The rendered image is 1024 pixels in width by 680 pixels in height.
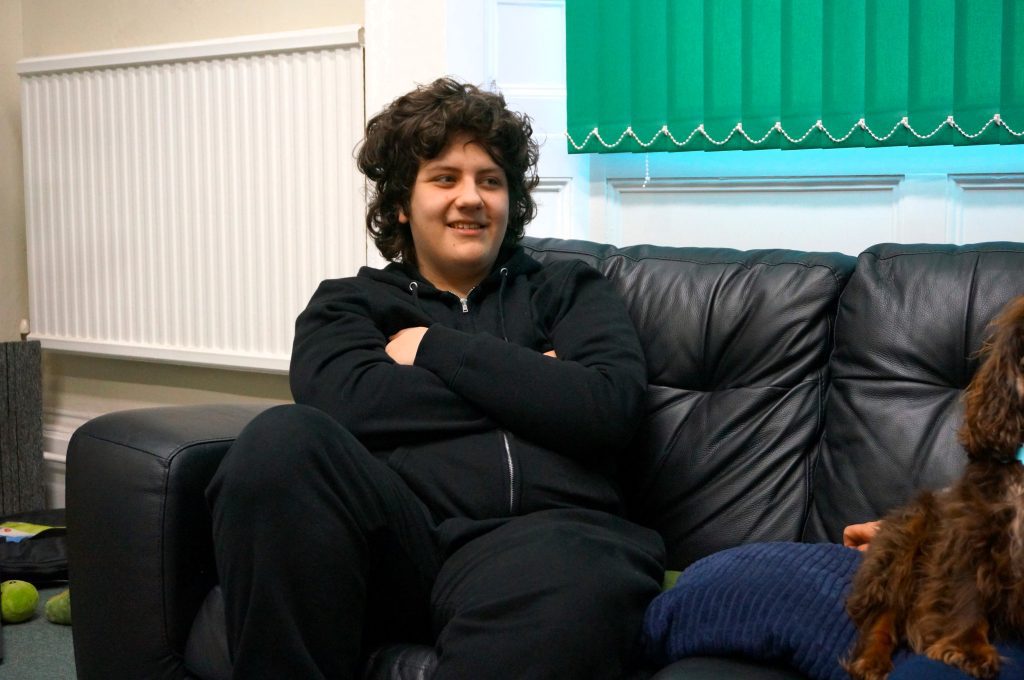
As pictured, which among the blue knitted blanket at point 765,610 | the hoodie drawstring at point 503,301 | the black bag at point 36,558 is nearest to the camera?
the blue knitted blanket at point 765,610

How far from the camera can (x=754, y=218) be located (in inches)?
114

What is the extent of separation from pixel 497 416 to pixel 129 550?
0.61 metres

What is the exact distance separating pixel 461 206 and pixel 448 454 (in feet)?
1.56

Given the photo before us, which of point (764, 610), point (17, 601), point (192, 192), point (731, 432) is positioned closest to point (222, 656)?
point (764, 610)

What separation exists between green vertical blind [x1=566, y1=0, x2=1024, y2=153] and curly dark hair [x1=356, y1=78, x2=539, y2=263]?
28.1 inches

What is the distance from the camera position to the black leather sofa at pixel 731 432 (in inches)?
68.9

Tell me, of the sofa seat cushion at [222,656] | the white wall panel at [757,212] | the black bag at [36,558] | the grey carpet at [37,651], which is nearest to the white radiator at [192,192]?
the black bag at [36,558]

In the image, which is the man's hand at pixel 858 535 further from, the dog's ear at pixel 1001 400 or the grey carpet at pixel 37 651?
the grey carpet at pixel 37 651

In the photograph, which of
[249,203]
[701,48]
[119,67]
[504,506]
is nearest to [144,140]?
[119,67]

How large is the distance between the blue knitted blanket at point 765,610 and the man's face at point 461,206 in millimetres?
737

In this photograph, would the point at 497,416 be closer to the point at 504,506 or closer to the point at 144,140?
the point at 504,506

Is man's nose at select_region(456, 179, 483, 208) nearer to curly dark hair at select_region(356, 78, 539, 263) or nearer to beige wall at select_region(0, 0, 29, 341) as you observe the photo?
curly dark hair at select_region(356, 78, 539, 263)

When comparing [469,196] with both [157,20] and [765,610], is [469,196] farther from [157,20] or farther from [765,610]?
[157,20]

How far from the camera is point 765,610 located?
4.62 ft
